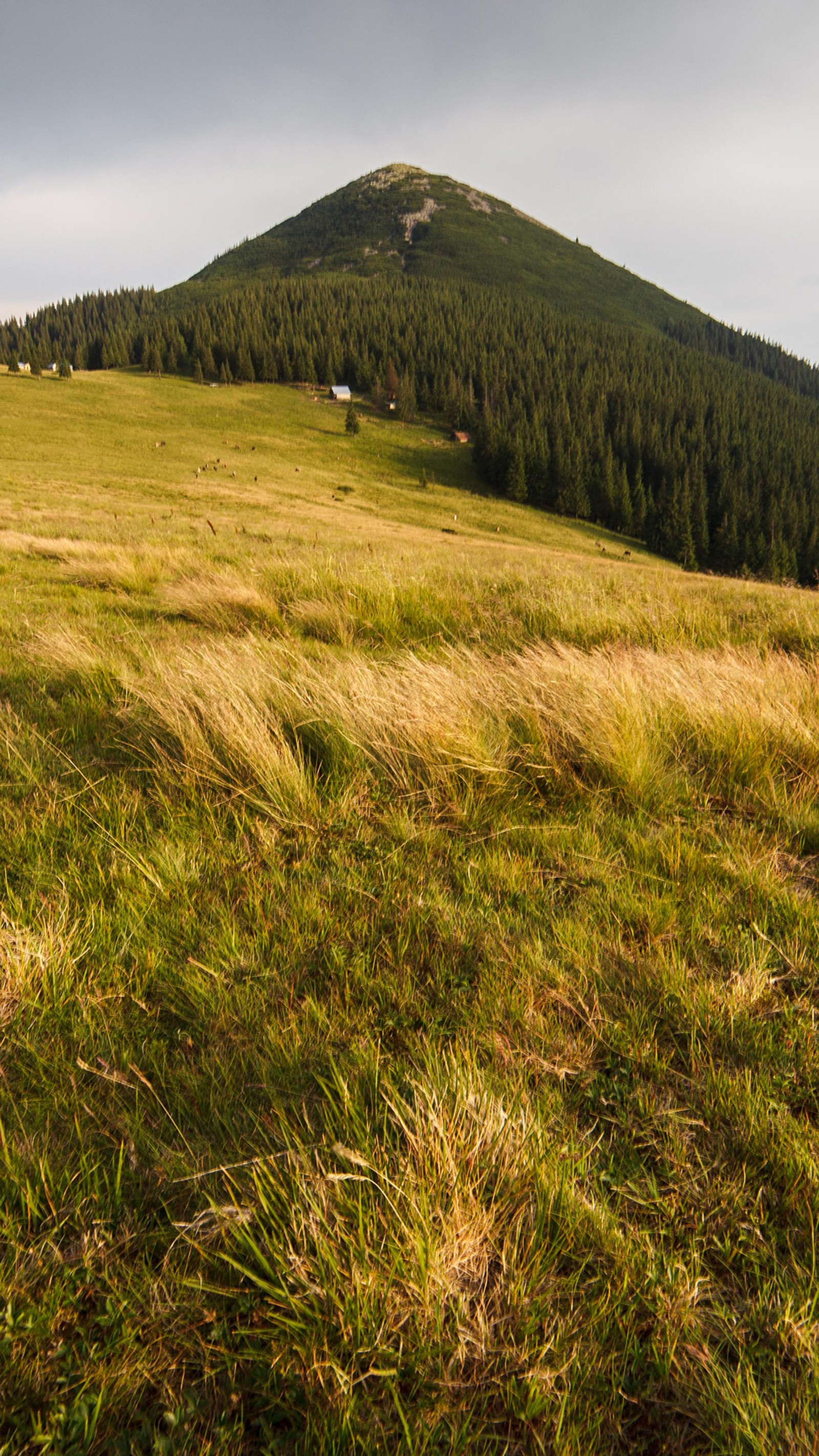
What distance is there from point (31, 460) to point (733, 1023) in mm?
51428

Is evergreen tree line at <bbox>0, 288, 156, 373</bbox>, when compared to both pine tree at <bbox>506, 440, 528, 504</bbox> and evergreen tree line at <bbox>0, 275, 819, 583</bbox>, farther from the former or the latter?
pine tree at <bbox>506, 440, 528, 504</bbox>

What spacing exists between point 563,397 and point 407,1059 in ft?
360

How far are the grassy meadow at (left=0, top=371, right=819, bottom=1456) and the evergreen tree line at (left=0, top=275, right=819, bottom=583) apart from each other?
67.3m

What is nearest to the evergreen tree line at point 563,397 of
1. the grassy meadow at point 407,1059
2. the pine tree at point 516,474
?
the pine tree at point 516,474

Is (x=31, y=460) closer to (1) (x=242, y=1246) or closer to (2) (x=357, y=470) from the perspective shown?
(2) (x=357, y=470)

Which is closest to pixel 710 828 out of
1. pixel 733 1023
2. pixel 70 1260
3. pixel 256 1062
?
pixel 733 1023

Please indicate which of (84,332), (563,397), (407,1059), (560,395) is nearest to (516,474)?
(563,397)

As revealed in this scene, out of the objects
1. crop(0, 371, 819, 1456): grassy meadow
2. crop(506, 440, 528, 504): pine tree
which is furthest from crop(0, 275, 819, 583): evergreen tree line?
crop(0, 371, 819, 1456): grassy meadow

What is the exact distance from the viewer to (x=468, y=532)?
49.8m

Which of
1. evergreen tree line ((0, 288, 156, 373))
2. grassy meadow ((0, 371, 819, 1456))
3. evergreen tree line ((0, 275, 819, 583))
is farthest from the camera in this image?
evergreen tree line ((0, 288, 156, 373))

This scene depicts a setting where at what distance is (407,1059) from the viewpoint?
1.58 meters

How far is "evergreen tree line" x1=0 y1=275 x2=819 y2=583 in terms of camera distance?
74188 mm

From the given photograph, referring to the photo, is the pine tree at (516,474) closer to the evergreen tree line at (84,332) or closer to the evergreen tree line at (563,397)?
the evergreen tree line at (563,397)

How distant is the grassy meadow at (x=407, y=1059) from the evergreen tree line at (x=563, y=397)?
67286 mm
